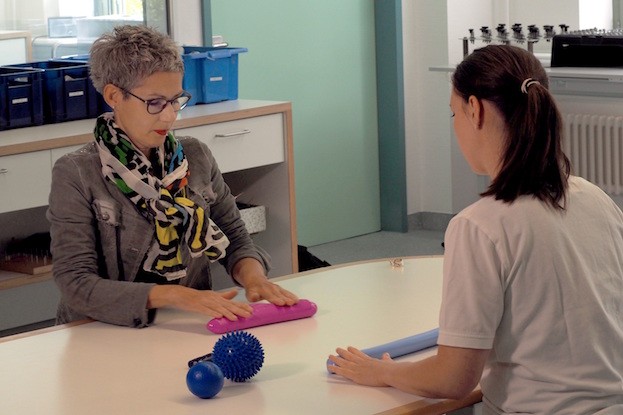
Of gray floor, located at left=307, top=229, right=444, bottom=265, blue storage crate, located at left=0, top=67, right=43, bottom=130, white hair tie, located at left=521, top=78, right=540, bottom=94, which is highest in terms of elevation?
white hair tie, located at left=521, top=78, right=540, bottom=94

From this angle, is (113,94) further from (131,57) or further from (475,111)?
(475,111)

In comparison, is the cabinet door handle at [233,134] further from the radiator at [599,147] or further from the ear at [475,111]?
the ear at [475,111]

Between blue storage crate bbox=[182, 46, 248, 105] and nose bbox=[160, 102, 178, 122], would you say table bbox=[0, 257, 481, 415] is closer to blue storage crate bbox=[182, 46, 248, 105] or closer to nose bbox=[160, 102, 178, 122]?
nose bbox=[160, 102, 178, 122]

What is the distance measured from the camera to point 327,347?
1.97 meters

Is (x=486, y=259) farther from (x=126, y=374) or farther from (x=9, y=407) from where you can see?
(x=9, y=407)

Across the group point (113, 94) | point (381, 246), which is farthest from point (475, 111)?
point (381, 246)

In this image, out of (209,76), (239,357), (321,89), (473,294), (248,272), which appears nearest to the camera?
(473,294)

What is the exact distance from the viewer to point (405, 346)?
1920mm

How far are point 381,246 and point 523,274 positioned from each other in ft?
12.7

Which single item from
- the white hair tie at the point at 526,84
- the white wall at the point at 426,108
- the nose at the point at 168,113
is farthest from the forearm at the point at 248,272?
the white wall at the point at 426,108

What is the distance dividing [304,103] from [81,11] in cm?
131

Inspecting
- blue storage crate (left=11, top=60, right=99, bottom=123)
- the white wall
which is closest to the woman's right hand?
blue storage crate (left=11, top=60, right=99, bottom=123)

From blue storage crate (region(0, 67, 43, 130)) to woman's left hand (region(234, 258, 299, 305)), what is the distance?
5.05 ft

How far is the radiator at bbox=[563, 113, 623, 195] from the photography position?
5.16m
